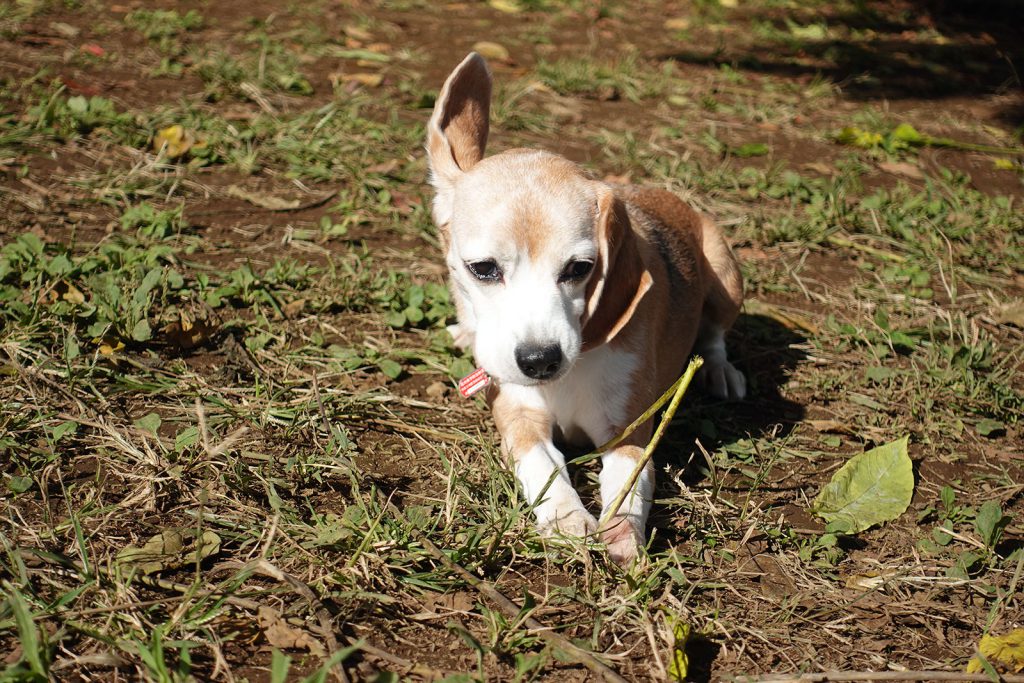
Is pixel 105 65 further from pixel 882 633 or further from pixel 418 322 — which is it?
pixel 882 633

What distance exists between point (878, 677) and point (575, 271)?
1601mm

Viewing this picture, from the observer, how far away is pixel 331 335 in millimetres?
4355

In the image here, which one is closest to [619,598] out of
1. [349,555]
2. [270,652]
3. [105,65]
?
[349,555]

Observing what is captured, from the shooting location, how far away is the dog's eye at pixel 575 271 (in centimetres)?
319

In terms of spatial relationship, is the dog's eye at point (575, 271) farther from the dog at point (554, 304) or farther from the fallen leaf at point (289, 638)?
the fallen leaf at point (289, 638)

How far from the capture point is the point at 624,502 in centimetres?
315

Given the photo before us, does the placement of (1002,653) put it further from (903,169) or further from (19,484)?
(903,169)

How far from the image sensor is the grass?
8.63 ft

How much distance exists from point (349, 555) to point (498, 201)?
132 centimetres

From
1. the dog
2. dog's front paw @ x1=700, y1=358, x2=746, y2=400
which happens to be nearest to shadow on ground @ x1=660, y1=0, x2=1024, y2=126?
dog's front paw @ x1=700, y1=358, x2=746, y2=400

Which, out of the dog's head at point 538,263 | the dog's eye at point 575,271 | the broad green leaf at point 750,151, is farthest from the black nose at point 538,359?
the broad green leaf at point 750,151

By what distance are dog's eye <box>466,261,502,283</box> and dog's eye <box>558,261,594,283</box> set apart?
8.9 inches

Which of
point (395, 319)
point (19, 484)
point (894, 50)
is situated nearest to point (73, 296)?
point (19, 484)

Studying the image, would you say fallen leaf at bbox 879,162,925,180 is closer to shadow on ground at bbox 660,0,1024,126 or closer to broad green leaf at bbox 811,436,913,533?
shadow on ground at bbox 660,0,1024,126
